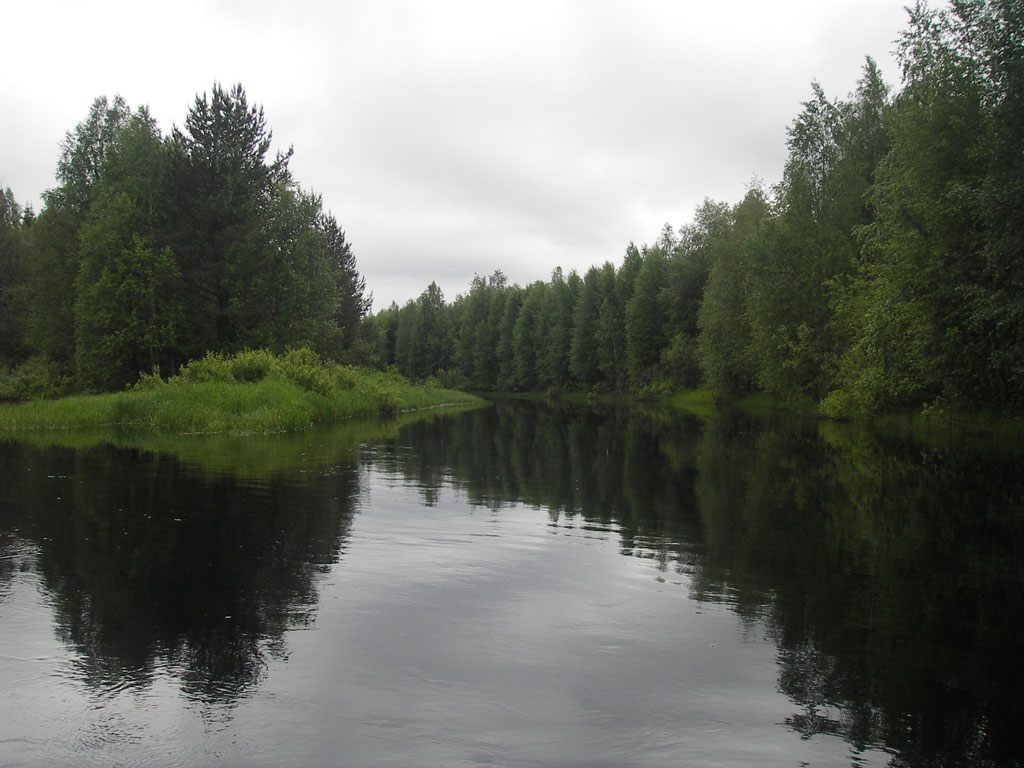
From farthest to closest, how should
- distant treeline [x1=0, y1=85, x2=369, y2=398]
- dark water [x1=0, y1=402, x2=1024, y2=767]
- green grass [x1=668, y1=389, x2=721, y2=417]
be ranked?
green grass [x1=668, y1=389, x2=721, y2=417]
distant treeline [x1=0, y1=85, x2=369, y2=398]
dark water [x1=0, y1=402, x2=1024, y2=767]

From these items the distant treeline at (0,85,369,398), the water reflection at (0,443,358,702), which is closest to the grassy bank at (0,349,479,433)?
the distant treeline at (0,85,369,398)

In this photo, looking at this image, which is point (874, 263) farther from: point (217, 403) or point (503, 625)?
point (503, 625)

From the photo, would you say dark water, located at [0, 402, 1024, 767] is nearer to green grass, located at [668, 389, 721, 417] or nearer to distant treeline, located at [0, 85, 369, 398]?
distant treeline, located at [0, 85, 369, 398]

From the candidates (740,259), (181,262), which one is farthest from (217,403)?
(740,259)

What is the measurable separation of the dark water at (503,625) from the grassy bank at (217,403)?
11.5 meters

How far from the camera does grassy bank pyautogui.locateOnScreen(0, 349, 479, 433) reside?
24719mm

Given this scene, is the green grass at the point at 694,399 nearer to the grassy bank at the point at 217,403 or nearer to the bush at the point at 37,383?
the grassy bank at the point at 217,403

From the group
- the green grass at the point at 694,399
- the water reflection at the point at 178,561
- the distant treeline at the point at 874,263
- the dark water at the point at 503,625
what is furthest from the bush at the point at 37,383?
the green grass at the point at 694,399

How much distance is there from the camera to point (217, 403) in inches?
1005

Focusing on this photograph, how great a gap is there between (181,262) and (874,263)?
106 ft

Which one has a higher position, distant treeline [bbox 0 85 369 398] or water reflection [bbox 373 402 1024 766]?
distant treeline [bbox 0 85 369 398]

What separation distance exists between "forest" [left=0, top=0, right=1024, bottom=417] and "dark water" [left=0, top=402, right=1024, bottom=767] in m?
9.99

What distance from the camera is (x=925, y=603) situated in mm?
7020

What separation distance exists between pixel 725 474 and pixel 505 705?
41.0 feet
